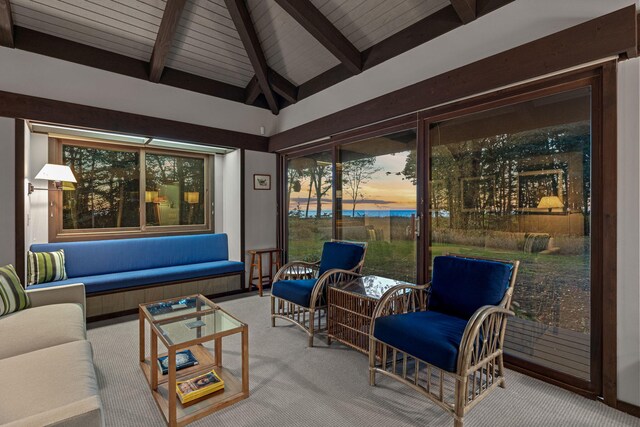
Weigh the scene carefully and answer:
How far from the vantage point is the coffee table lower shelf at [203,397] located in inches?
74.7

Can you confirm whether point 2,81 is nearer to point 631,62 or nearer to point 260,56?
point 260,56

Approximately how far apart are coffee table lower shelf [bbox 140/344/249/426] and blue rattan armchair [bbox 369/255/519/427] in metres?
1.01

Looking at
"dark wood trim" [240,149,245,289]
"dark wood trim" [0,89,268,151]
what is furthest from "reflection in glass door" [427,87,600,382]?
"dark wood trim" [0,89,268,151]

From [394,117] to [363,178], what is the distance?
0.88 meters

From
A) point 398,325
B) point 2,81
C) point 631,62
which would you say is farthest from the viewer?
point 2,81

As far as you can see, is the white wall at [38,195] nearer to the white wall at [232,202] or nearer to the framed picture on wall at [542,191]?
the white wall at [232,202]

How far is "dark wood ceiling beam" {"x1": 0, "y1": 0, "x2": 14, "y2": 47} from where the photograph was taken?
2880 mm

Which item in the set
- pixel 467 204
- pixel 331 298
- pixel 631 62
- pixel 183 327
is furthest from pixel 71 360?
pixel 631 62

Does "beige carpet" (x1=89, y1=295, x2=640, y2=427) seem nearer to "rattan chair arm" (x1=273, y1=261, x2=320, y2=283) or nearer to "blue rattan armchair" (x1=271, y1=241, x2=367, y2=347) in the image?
"blue rattan armchair" (x1=271, y1=241, x2=367, y2=347)

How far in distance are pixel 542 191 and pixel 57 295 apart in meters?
4.15

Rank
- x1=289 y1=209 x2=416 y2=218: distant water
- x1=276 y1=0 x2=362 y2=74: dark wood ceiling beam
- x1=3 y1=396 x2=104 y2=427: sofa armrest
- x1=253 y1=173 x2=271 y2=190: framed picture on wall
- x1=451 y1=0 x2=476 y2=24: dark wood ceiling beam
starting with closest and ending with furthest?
x1=3 y1=396 x2=104 y2=427: sofa armrest
x1=451 y1=0 x2=476 y2=24: dark wood ceiling beam
x1=276 y1=0 x2=362 y2=74: dark wood ceiling beam
x1=289 y1=209 x2=416 y2=218: distant water
x1=253 y1=173 x2=271 y2=190: framed picture on wall

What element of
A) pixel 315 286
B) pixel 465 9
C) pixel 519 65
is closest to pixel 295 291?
pixel 315 286

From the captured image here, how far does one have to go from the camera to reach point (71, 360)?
1718mm

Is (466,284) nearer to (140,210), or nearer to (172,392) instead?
(172,392)
